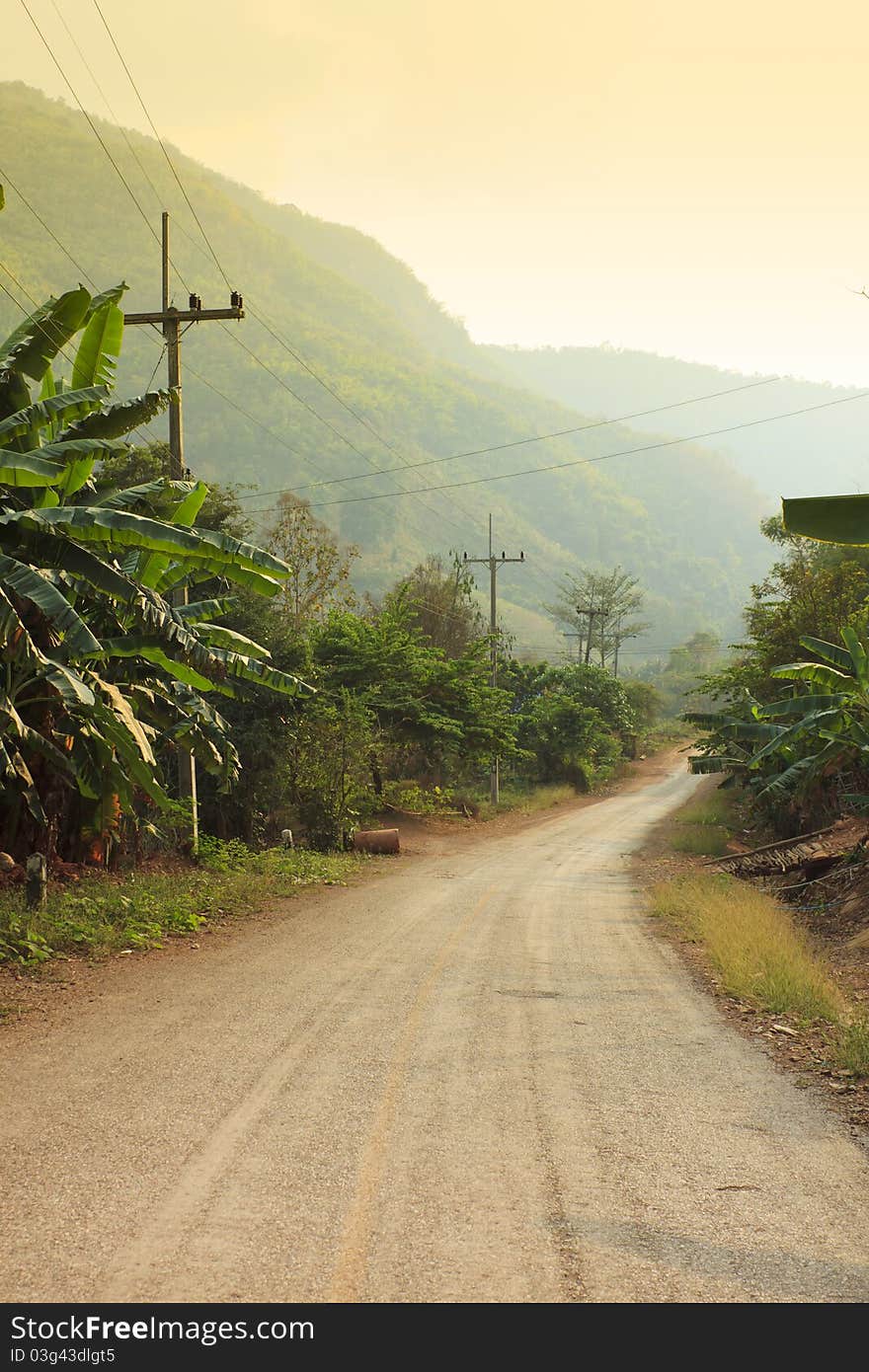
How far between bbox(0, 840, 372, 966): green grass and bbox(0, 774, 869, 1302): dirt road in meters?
0.79

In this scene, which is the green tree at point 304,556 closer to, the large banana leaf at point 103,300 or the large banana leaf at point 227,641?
the large banana leaf at point 227,641

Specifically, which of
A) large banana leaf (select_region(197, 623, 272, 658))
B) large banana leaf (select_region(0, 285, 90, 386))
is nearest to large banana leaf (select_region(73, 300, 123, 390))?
large banana leaf (select_region(0, 285, 90, 386))

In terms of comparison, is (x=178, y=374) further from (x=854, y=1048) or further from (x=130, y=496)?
(x=854, y=1048)

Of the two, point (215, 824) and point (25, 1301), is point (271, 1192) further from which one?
point (215, 824)

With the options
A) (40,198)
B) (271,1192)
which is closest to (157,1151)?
(271,1192)

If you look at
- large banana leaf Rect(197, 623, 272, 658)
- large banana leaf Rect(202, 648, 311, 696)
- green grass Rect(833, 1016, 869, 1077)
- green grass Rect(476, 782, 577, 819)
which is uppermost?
large banana leaf Rect(197, 623, 272, 658)

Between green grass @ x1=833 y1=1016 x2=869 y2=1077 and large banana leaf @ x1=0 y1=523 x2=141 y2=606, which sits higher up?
large banana leaf @ x1=0 y1=523 x2=141 y2=606

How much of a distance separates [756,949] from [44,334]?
1045cm

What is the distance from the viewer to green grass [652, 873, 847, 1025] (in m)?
9.21

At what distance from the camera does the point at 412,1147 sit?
5.38 m

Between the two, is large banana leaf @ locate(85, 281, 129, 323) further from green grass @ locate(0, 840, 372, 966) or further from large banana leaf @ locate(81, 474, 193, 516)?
green grass @ locate(0, 840, 372, 966)

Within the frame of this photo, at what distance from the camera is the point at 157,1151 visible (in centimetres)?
520

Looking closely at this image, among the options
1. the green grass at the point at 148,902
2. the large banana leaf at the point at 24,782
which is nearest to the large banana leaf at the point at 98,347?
the large banana leaf at the point at 24,782
